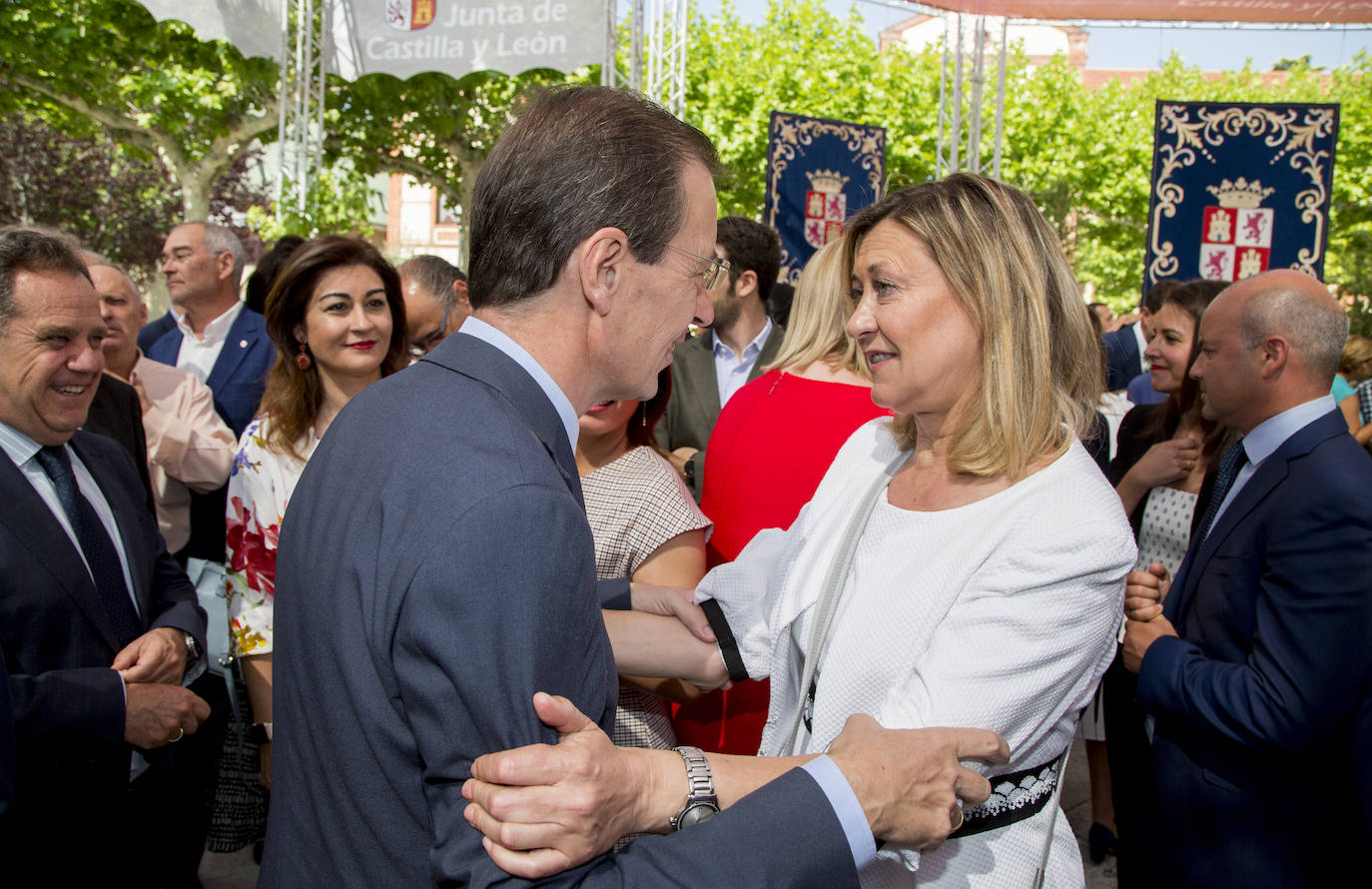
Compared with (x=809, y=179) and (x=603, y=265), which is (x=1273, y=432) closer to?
(x=603, y=265)

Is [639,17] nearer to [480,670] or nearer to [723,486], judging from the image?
[723,486]

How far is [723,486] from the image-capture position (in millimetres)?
2768

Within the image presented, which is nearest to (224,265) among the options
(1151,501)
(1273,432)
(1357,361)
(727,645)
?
(727,645)

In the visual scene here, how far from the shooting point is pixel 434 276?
542cm

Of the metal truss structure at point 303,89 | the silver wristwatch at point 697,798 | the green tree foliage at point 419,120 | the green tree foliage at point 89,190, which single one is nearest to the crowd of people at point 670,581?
the silver wristwatch at point 697,798

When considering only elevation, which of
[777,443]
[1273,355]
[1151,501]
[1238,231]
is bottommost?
[1151,501]

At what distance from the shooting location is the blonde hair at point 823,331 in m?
2.79

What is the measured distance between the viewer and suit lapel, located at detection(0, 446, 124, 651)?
2.33 meters

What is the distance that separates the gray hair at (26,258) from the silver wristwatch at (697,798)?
2186mm

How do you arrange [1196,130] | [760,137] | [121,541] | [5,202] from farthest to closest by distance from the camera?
1. [760,137]
2. [5,202]
3. [1196,130]
4. [121,541]

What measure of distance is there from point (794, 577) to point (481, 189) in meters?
0.90

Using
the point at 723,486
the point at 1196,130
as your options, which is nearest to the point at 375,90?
the point at 1196,130

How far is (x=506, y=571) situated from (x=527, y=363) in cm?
37

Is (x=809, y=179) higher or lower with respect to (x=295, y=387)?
higher
